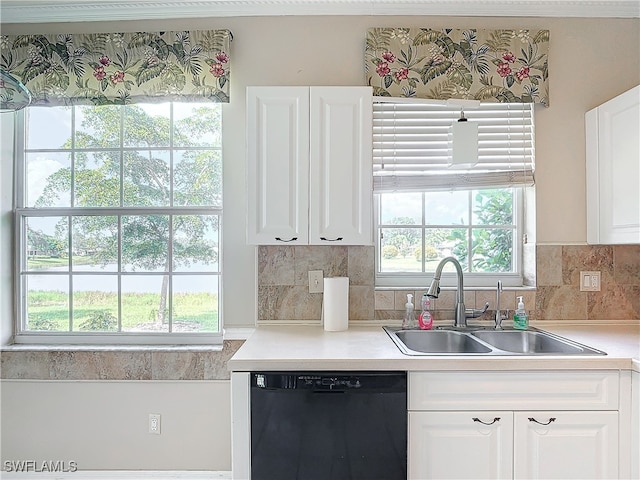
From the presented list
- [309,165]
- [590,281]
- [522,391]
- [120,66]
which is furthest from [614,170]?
[120,66]

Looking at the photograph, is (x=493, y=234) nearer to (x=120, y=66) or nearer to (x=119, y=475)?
(x=120, y=66)

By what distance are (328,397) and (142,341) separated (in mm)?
1258

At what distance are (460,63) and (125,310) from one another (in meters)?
2.25

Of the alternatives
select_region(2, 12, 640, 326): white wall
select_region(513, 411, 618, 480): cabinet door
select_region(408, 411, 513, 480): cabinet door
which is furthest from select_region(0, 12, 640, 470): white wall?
select_region(408, 411, 513, 480): cabinet door

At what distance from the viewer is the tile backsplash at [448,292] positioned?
2182 mm

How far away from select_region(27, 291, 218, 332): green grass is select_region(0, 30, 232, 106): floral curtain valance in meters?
1.06

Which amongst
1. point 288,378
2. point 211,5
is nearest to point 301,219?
point 288,378

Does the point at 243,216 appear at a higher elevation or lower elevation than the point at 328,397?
higher

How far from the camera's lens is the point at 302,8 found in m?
2.17

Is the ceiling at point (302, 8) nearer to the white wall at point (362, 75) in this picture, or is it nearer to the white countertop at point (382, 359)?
the white wall at point (362, 75)

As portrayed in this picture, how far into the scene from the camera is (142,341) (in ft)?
7.50

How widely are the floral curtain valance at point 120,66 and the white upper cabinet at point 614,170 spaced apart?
6.20ft

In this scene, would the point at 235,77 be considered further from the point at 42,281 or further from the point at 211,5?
the point at 42,281

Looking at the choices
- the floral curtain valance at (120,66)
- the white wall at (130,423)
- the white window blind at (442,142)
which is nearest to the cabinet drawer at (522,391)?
the white window blind at (442,142)
